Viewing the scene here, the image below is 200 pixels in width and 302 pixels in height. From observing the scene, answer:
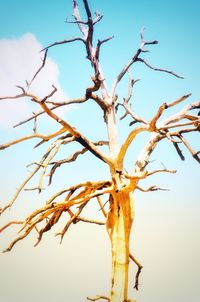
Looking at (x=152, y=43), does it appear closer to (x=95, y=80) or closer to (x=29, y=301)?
(x=95, y=80)

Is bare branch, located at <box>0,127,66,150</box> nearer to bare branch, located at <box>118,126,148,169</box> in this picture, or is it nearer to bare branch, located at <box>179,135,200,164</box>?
bare branch, located at <box>118,126,148,169</box>

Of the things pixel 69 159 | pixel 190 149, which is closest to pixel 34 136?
pixel 69 159

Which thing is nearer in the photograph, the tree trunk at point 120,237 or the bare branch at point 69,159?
the tree trunk at point 120,237

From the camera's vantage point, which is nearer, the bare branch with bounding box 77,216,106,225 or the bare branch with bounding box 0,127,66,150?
the bare branch with bounding box 0,127,66,150

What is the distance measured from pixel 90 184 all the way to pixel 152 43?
340 cm

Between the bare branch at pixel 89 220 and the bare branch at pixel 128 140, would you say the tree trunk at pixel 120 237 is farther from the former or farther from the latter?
the bare branch at pixel 128 140

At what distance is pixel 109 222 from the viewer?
4906 mm

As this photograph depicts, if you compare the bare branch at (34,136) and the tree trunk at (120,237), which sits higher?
the bare branch at (34,136)

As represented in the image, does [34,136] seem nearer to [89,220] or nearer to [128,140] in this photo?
[128,140]

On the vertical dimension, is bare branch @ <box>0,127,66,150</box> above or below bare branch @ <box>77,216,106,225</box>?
above

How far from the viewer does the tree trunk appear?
431 centimetres

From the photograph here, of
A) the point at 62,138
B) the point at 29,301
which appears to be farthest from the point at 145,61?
the point at 29,301

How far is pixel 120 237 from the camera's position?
15.1 ft

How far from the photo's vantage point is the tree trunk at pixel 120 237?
4309 millimetres
